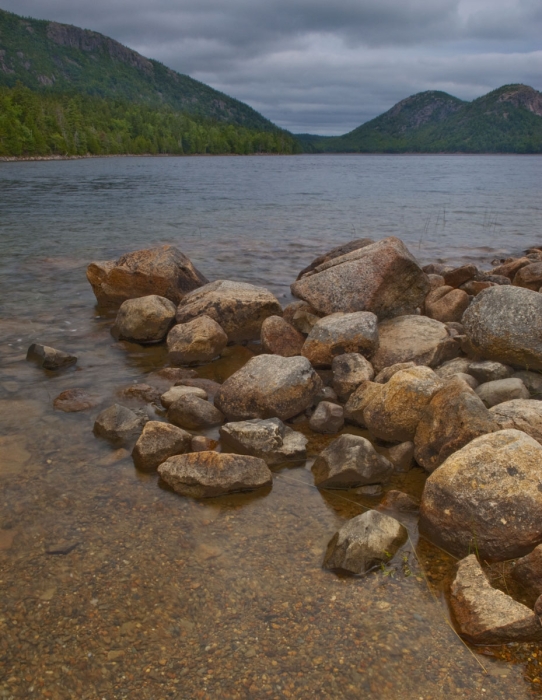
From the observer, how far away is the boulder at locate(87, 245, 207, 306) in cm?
1298

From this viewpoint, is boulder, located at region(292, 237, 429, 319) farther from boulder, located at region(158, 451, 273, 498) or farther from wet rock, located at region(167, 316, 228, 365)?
boulder, located at region(158, 451, 273, 498)

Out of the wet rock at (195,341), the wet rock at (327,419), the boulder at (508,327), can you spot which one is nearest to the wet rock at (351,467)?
the wet rock at (327,419)

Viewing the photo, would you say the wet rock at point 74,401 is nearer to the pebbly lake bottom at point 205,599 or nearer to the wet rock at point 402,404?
the pebbly lake bottom at point 205,599

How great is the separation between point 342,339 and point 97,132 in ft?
475

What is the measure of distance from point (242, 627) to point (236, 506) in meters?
1.65

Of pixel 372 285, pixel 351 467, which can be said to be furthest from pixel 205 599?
pixel 372 285

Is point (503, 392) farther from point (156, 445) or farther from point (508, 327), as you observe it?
point (156, 445)

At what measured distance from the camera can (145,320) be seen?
36.0 ft

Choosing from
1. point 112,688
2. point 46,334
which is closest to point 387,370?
point 112,688

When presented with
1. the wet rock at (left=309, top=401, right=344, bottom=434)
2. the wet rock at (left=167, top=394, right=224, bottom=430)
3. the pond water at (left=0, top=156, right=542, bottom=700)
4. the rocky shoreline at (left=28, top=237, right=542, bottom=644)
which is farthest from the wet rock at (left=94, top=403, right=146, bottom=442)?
the wet rock at (left=309, top=401, right=344, bottom=434)

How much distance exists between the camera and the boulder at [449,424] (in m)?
6.20

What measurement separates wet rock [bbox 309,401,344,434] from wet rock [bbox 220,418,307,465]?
1.66 ft

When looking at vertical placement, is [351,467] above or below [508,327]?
below

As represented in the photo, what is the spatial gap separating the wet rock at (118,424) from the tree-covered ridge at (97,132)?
4397 inches
